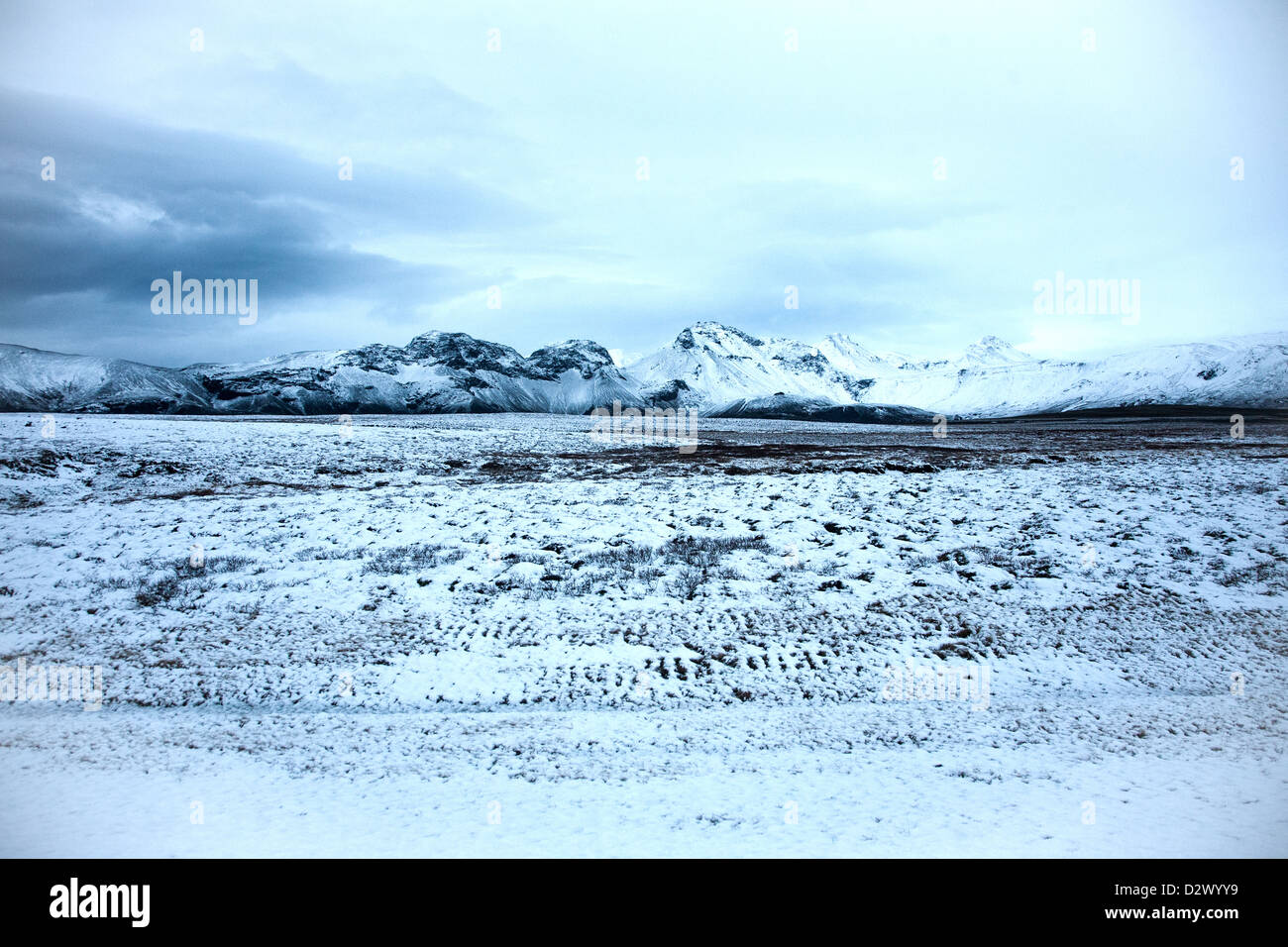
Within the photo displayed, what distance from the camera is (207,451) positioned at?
34.7m

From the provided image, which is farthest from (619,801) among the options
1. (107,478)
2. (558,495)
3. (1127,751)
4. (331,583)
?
(107,478)

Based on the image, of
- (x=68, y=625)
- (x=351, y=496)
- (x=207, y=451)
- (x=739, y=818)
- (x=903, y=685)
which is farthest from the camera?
(x=207, y=451)

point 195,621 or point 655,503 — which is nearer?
point 195,621

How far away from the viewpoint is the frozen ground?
721 centimetres

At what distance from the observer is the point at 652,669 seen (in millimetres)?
11672

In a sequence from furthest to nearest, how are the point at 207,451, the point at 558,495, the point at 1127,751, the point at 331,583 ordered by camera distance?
the point at 207,451 < the point at 558,495 < the point at 331,583 < the point at 1127,751

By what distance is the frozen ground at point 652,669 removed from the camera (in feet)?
23.6

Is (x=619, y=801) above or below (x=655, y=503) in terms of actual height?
below

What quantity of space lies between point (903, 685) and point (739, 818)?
5.37m

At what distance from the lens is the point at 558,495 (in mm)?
25766

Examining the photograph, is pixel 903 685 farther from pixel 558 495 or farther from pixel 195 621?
pixel 558 495

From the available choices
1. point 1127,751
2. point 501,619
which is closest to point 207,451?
point 501,619

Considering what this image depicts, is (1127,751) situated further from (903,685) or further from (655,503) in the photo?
(655,503)
